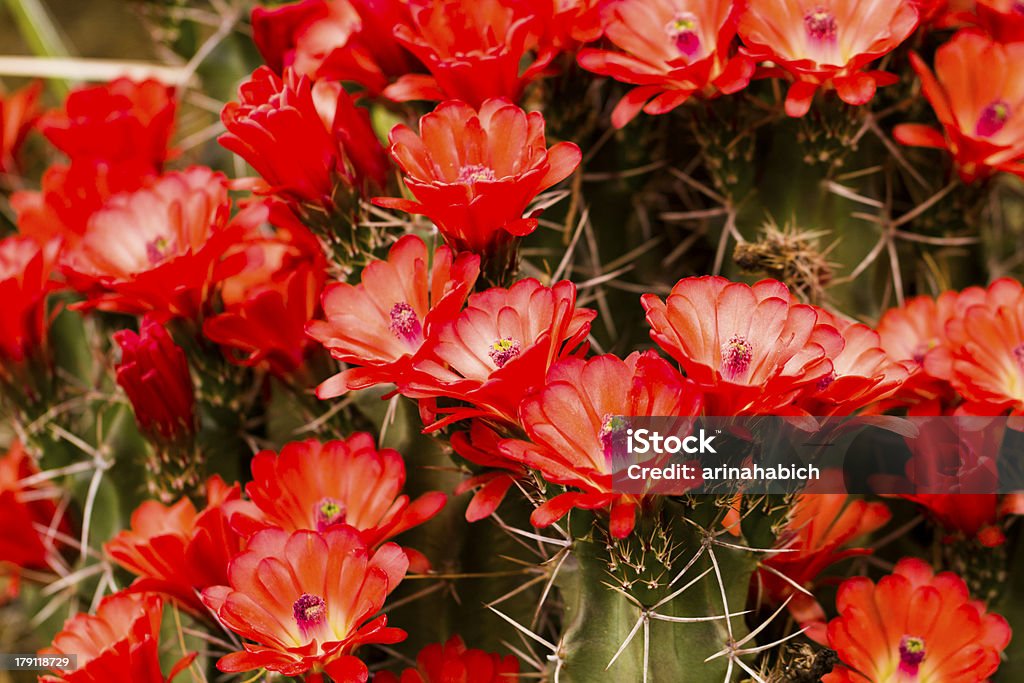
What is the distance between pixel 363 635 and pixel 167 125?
27.5 inches

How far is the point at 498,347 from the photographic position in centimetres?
71

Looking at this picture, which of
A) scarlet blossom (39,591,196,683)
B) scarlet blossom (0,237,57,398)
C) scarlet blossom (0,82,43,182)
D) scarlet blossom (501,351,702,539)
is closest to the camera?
scarlet blossom (501,351,702,539)

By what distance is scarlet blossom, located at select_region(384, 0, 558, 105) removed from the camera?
2.75 ft

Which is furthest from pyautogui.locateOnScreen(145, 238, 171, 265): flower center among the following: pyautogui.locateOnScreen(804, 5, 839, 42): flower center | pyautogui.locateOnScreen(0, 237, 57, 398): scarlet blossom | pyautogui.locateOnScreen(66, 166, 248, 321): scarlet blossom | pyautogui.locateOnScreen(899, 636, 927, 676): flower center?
pyautogui.locateOnScreen(899, 636, 927, 676): flower center

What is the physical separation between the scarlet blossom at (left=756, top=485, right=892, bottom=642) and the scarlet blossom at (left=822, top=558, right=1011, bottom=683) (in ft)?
0.14

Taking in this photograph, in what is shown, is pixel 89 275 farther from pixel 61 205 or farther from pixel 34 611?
pixel 34 611

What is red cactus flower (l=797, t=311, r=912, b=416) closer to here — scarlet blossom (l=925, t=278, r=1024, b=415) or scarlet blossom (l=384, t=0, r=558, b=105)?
scarlet blossom (l=925, t=278, r=1024, b=415)

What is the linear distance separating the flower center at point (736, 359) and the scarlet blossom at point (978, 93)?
0.33 metres

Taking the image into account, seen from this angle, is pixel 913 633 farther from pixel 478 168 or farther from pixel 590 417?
pixel 478 168

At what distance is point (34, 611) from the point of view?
44.9 inches

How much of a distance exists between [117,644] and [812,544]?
0.55 meters

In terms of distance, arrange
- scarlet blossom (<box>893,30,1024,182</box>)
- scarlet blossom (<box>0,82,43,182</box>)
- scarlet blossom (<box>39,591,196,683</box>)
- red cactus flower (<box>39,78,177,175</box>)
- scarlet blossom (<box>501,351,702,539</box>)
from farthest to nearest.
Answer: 1. scarlet blossom (<box>0,82,43,182</box>)
2. red cactus flower (<box>39,78,177,175</box>)
3. scarlet blossom (<box>893,30,1024,182</box>)
4. scarlet blossom (<box>39,591,196,683</box>)
5. scarlet blossom (<box>501,351,702,539</box>)

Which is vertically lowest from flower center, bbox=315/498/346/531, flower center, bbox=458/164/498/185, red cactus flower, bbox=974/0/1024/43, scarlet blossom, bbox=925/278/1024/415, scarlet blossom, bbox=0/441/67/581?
scarlet blossom, bbox=0/441/67/581

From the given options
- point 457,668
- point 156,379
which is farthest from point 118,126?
point 457,668
